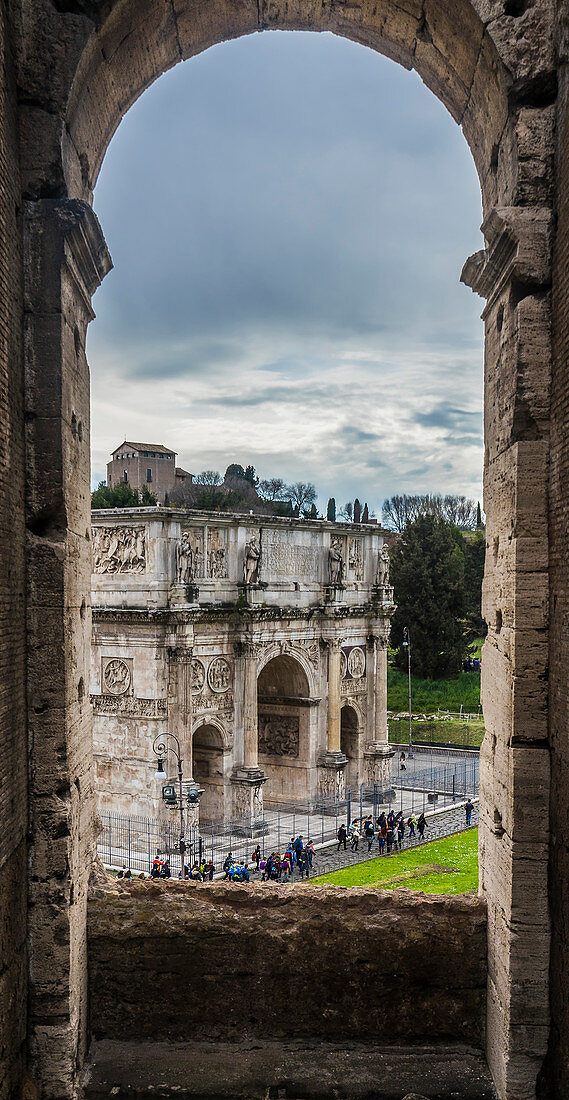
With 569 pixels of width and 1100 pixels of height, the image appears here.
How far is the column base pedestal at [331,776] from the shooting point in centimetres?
2760

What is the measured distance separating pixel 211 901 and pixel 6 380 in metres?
3.47

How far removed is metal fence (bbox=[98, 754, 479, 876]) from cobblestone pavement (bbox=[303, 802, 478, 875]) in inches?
32.2

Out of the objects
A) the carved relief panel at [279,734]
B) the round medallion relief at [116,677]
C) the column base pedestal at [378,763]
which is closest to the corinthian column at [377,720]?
the column base pedestal at [378,763]

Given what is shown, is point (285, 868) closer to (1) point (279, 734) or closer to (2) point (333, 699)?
(1) point (279, 734)

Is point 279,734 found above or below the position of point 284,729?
below

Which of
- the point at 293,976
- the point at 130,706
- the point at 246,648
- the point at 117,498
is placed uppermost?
the point at 117,498

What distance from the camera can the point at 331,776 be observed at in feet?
90.9

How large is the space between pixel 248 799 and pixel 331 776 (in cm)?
409

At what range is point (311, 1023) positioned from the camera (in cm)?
540

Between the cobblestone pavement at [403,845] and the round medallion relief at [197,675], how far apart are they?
17.5 ft

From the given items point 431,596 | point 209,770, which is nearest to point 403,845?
point 209,770

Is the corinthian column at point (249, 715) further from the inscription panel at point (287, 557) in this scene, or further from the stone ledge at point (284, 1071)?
the stone ledge at point (284, 1071)

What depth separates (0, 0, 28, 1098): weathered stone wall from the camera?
178 inches

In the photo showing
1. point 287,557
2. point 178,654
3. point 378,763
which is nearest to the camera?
point 178,654
